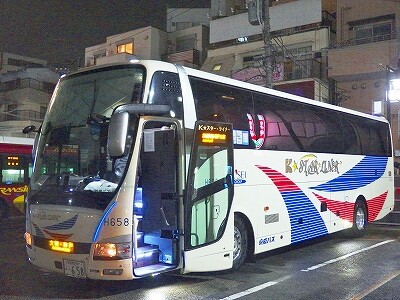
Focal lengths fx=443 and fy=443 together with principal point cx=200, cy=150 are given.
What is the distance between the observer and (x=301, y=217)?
10.1 meters

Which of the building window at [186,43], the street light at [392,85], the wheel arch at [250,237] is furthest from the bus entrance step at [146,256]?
the building window at [186,43]

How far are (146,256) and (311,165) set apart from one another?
17.4 ft

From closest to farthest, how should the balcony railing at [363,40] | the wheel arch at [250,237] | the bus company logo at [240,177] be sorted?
the bus company logo at [240,177], the wheel arch at [250,237], the balcony railing at [363,40]

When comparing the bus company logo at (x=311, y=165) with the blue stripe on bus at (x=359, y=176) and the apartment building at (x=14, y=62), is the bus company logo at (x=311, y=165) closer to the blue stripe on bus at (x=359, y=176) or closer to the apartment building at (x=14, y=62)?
the blue stripe on bus at (x=359, y=176)

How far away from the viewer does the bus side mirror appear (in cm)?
597

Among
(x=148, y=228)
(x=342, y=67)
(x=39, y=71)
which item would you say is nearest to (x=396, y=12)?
(x=342, y=67)

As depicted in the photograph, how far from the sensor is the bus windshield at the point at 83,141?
6.52m

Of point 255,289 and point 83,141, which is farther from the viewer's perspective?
point 255,289

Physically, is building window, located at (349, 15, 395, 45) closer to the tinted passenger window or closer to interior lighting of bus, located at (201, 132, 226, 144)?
the tinted passenger window

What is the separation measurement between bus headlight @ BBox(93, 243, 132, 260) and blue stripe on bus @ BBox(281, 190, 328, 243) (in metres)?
4.33

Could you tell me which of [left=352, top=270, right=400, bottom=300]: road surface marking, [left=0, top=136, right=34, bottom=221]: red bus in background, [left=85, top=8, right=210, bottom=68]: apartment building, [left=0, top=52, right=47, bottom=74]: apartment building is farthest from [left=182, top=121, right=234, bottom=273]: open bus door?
[left=0, top=52, right=47, bottom=74]: apartment building

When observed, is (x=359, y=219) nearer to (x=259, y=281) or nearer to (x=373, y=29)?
(x=259, y=281)

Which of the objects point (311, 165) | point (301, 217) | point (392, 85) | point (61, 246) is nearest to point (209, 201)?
point (61, 246)

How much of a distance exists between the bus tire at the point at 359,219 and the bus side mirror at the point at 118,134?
8.93 metres
